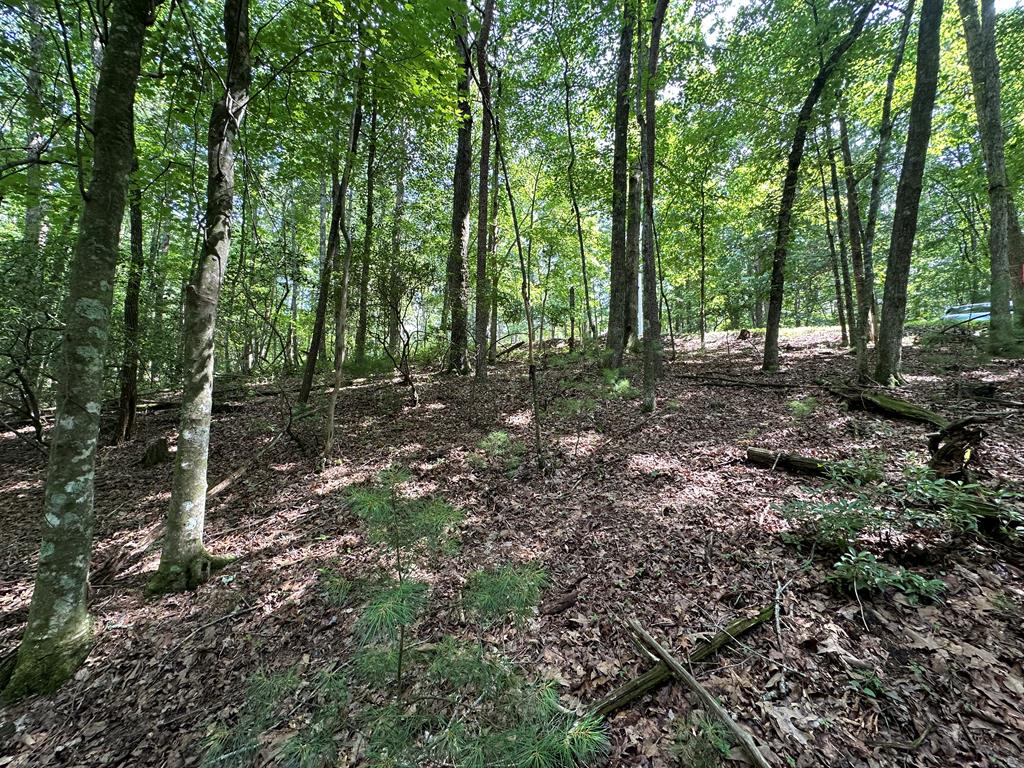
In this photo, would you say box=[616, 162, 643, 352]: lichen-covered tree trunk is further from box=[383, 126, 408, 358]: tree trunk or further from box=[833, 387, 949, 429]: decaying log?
box=[383, 126, 408, 358]: tree trunk

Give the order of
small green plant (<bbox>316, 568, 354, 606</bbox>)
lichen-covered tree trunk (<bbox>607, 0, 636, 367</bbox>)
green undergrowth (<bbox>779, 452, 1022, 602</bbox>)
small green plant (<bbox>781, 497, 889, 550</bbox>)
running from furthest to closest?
lichen-covered tree trunk (<bbox>607, 0, 636, 367</bbox>) → small green plant (<bbox>316, 568, 354, 606</bbox>) → small green plant (<bbox>781, 497, 889, 550</bbox>) → green undergrowth (<bbox>779, 452, 1022, 602</bbox>)

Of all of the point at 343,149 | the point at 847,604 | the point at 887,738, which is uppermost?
the point at 343,149

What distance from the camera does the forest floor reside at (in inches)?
80.8

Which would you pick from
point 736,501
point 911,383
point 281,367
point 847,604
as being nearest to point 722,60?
point 911,383

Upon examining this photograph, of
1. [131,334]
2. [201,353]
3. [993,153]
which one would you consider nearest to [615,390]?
[201,353]

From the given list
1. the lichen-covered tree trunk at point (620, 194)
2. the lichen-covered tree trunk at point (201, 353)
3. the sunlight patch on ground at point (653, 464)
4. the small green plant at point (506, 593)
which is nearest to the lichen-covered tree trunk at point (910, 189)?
the lichen-covered tree trunk at point (620, 194)

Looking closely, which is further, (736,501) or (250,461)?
(250,461)

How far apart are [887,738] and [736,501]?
2.26 meters

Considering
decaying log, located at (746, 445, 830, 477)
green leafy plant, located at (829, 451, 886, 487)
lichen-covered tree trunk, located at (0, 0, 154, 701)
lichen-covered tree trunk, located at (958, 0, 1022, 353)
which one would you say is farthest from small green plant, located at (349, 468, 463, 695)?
lichen-covered tree trunk, located at (958, 0, 1022, 353)

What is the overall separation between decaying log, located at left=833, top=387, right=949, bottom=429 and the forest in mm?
37

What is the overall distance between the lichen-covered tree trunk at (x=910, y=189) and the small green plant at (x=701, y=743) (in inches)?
301

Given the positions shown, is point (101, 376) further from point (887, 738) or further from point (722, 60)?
point (722, 60)

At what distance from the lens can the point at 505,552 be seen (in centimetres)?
379

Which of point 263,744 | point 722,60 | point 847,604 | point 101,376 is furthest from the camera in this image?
point 722,60
